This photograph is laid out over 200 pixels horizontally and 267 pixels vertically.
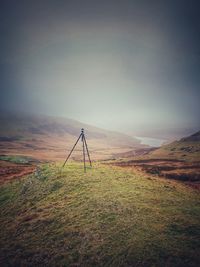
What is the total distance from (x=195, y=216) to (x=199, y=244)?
3.62 metres

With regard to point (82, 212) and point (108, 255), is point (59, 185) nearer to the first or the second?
point (82, 212)

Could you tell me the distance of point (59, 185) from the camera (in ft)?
71.3

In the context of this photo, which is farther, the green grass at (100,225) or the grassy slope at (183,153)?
the grassy slope at (183,153)

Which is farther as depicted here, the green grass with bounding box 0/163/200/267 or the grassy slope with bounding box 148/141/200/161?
the grassy slope with bounding box 148/141/200/161

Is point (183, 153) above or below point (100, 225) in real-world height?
above

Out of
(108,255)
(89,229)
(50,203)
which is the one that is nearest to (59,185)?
→ (50,203)

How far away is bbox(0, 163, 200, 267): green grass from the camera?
11031 millimetres

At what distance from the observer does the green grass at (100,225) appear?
11.0 meters

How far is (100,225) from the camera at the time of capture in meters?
13.7

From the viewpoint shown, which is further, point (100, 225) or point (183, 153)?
point (183, 153)

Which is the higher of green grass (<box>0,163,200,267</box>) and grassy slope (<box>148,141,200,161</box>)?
grassy slope (<box>148,141,200,161</box>)

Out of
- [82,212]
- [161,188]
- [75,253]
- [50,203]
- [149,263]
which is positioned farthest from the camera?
[161,188]

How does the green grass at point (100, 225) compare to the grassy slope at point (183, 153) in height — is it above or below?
below

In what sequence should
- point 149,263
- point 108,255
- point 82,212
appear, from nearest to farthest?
1. point 149,263
2. point 108,255
3. point 82,212
